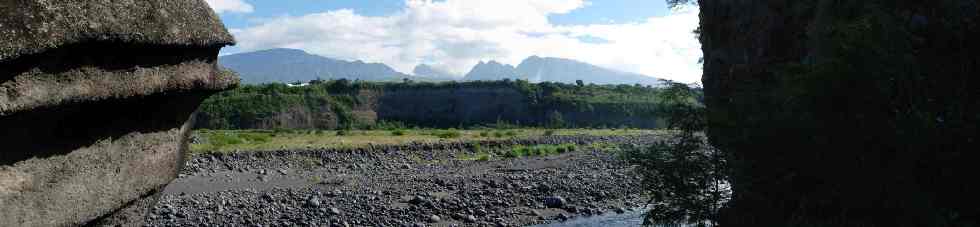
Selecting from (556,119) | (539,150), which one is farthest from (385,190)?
(556,119)

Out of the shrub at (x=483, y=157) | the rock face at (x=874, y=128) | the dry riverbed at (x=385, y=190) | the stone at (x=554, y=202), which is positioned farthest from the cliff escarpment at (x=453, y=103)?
the rock face at (x=874, y=128)

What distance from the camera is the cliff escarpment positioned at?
Result: 80.0 meters

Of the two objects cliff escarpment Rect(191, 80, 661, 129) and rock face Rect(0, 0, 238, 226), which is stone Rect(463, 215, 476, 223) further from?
cliff escarpment Rect(191, 80, 661, 129)

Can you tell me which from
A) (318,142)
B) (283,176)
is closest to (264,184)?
(283,176)

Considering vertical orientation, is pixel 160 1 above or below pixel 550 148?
above

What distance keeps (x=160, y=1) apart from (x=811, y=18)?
666 inches

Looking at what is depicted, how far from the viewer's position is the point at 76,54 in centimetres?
307

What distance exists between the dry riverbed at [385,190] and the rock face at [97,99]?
16.2m

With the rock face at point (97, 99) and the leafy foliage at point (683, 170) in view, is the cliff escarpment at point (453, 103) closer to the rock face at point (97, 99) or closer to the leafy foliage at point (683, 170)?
the leafy foliage at point (683, 170)

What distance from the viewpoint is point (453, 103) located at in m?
104

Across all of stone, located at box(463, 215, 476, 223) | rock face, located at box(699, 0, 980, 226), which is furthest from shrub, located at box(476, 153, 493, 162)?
rock face, located at box(699, 0, 980, 226)

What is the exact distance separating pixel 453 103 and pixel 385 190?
256 ft

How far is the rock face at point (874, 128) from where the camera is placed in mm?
10805

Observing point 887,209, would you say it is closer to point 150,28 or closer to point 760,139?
point 760,139
